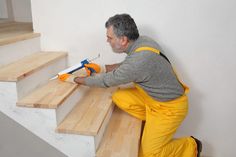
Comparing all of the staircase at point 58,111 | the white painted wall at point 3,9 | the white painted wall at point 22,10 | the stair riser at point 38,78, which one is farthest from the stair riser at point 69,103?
the white painted wall at point 3,9

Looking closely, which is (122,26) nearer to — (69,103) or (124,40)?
(124,40)

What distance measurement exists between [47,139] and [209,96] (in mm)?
1331

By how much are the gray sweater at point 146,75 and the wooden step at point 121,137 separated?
0.26 meters

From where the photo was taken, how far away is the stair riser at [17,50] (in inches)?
62.8

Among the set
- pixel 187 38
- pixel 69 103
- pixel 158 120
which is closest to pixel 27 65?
pixel 69 103

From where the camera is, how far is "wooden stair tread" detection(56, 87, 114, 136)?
1368mm

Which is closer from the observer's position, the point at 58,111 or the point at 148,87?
the point at 58,111

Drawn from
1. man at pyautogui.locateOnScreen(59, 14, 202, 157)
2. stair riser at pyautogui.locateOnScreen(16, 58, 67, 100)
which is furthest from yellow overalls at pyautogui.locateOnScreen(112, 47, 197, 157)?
stair riser at pyautogui.locateOnScreen(16, 58, 67, 100)

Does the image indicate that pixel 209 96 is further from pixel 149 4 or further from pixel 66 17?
pixel 66 17

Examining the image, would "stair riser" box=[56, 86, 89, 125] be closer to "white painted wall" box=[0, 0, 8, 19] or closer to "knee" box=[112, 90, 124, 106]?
"knee" box=[112, 90, 124, 106]

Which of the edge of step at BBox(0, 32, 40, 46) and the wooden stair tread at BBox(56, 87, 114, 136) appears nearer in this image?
the wooden stair tread at BBox(56, 87, 114, 136)

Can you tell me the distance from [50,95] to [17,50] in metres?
0.52

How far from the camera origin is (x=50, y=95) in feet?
4.85

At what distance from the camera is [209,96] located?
2039mm
